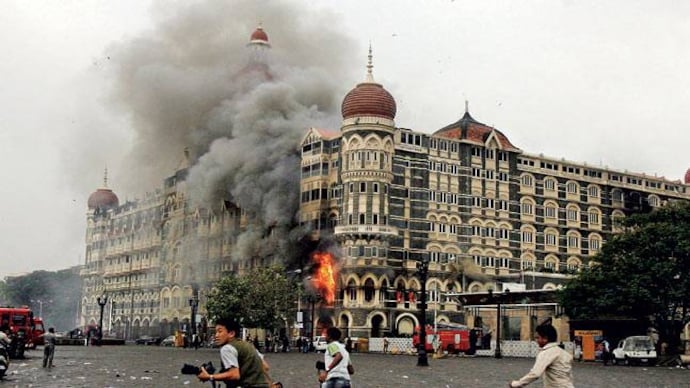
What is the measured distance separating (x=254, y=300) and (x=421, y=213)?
812 inches

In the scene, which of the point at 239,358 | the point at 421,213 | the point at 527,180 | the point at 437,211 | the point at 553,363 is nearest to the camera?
the point at 239,358

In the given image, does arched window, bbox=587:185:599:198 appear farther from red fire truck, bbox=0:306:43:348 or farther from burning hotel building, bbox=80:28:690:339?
red fire truck, bbox=0:306:43:348

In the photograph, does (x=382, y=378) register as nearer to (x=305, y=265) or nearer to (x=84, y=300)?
(x=305, y=265)

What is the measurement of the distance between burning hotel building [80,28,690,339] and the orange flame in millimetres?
550

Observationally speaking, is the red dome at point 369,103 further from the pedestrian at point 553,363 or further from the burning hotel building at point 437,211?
the pedestrian at point 553,363

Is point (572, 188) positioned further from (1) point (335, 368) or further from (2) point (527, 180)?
(1) point (335, 368)

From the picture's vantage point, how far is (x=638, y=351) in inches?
1848

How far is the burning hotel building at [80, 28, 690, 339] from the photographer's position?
84812 mm

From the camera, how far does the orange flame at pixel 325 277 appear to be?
85.7 metres

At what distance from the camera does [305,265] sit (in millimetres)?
91000

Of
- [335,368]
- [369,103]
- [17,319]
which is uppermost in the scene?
[369,103]

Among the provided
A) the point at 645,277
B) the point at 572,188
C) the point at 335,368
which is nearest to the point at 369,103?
the point at 572,188

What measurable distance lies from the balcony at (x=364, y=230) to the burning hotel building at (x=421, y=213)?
0.12 meters

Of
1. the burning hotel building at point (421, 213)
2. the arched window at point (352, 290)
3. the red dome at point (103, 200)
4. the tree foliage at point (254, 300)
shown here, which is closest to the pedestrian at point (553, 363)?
the tree foliage at point (254, 300)
